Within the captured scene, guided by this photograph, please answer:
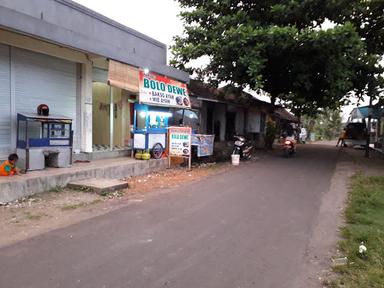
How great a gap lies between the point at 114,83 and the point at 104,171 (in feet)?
8.57

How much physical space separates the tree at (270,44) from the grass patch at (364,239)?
628 cm

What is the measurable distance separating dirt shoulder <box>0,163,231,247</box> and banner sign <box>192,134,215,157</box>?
3.57m

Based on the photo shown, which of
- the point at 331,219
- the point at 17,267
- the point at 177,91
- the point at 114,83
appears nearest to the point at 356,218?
the point at 331,219

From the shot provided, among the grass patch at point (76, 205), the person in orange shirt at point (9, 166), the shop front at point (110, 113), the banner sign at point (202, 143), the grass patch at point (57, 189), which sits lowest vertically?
the grass patch at point (76, 205)

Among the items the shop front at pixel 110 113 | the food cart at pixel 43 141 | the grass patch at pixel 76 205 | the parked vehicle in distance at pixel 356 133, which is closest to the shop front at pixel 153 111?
the shop front at pixel 110 113

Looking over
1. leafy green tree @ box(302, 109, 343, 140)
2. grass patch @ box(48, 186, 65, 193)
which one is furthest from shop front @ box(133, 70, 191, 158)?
leafy green tree @ box(302, 109, 343, 140)

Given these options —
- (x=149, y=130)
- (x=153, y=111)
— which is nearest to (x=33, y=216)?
(x=149, y=130)

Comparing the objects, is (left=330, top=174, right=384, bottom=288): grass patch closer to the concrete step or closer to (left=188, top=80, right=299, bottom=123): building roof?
the concrete step

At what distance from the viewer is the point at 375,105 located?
746 inches

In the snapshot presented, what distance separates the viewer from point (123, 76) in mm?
10742

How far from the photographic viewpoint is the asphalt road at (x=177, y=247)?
397 centimetres

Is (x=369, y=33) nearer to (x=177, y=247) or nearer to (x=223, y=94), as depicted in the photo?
(x=223, y=94)

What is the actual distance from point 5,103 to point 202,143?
7174mm

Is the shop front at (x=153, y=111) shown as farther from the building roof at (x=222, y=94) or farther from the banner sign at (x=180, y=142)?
the building roof at (x=222, y=94)
